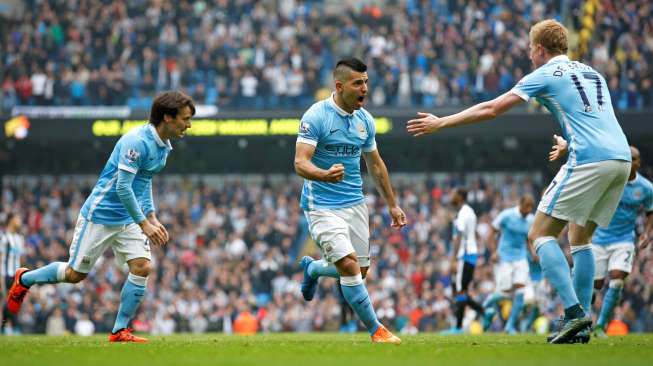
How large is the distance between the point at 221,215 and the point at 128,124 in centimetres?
349

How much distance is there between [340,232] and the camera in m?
8.91

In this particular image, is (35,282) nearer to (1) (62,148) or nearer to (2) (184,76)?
(2) (184,76)

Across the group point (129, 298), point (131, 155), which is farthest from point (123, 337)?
point (131, 155)

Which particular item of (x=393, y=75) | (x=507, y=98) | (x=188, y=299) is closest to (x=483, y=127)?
(x=393, y=75)

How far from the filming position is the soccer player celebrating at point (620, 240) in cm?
1246

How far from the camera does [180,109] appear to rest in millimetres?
9742

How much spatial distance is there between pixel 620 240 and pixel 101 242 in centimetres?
638

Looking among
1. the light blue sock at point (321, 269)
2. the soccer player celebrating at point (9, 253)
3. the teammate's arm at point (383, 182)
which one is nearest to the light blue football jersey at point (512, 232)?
the light blue sock at point (321, 269)

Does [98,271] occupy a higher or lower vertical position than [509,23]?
lower

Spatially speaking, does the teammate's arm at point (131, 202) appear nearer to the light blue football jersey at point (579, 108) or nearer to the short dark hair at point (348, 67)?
the short dark hair at point (348, 67)

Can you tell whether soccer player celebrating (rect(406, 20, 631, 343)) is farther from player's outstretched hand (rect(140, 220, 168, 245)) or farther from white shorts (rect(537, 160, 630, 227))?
player's outstretched hand (rect(140, 220, 168, 245))

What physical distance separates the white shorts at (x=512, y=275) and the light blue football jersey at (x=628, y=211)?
3.39 m

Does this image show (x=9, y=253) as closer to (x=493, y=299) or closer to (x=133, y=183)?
(x=493, y=299)

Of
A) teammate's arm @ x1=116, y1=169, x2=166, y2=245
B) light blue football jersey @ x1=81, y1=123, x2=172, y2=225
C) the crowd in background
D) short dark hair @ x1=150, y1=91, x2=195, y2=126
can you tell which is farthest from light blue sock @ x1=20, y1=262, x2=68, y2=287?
the crowd in background
